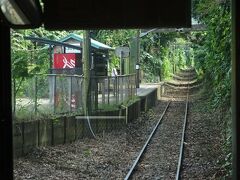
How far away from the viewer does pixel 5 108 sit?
12.0ft

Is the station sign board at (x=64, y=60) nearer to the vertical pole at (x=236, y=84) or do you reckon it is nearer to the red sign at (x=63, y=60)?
the red sign at (x=63, y=60)

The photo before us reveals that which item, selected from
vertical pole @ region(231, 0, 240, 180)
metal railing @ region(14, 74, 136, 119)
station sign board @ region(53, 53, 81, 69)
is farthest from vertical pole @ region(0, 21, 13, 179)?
station sign board @ region(53, 53, 81, 69)

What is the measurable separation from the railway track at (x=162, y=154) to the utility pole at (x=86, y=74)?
209 centimetres

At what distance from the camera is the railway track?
9594 mm

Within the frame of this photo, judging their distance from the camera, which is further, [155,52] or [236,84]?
[155,52]

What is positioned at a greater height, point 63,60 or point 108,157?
point 63,60

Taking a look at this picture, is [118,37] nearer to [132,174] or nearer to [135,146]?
[135,146]

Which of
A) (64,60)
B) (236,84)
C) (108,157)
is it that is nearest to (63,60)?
(64,60)

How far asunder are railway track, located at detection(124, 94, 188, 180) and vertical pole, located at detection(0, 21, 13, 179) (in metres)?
5.56

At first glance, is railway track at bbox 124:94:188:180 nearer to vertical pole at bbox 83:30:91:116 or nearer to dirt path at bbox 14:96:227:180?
dirt path at bbox 14:96:227:180

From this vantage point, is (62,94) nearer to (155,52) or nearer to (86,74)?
(86,74)

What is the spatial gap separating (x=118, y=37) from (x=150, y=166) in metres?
13.8

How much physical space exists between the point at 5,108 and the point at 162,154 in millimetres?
8569

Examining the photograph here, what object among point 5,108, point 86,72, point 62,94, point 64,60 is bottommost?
point 62,94
